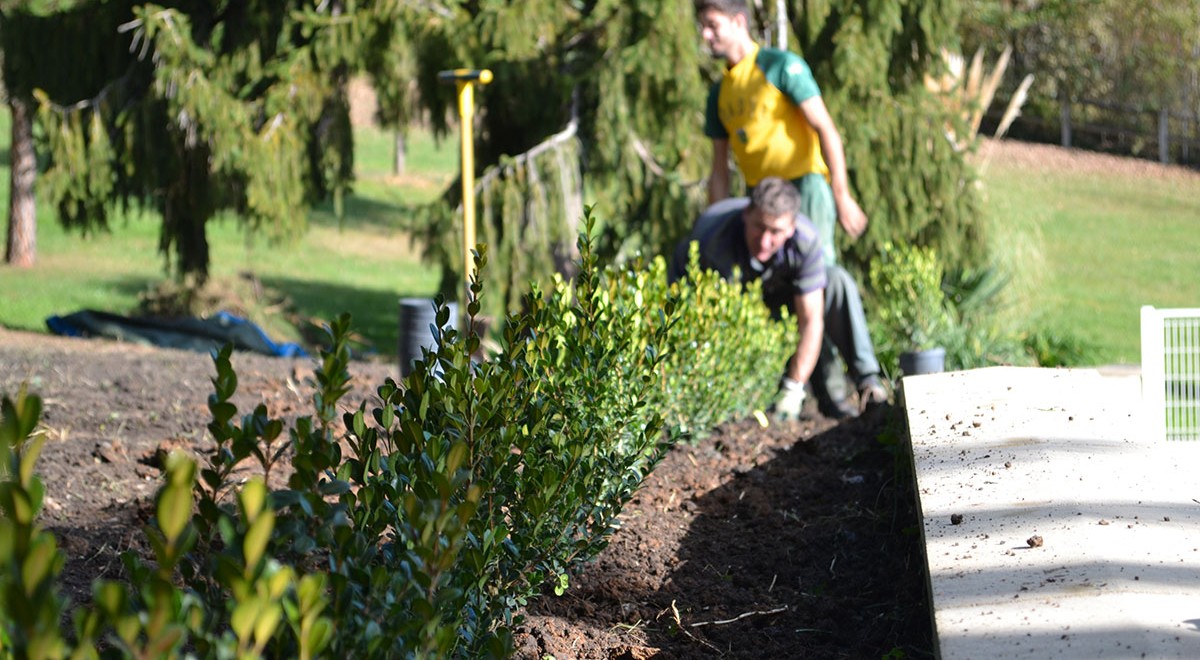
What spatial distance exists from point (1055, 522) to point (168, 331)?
23.7 feet

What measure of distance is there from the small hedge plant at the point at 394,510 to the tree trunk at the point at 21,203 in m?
11.9

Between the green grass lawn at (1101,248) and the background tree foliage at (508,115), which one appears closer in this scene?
the background tree foliage at (508,115)

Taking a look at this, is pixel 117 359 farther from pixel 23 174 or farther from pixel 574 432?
pixel 23 174

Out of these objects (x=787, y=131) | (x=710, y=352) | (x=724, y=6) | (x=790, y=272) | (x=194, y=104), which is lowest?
(x=710, y=352)

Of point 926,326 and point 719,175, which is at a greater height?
point 719,175

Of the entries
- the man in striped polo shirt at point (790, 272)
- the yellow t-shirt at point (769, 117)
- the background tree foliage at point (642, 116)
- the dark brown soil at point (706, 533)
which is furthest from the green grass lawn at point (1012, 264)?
the dark brown soil at point (706, 533)

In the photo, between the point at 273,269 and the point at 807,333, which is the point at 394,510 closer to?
the point at 807,333

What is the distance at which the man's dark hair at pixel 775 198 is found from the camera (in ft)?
16.7

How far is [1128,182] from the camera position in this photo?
20062 mm

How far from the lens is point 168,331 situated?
8820 mm

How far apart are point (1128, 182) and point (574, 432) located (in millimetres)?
19097

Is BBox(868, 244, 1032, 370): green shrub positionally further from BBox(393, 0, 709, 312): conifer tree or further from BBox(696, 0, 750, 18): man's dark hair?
BBox(696, 0, 750, 18): man's dark hair

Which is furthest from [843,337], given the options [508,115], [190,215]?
[190,215]

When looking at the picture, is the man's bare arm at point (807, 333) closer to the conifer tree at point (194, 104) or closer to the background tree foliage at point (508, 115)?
the background tree foliage at point (508, 115)
